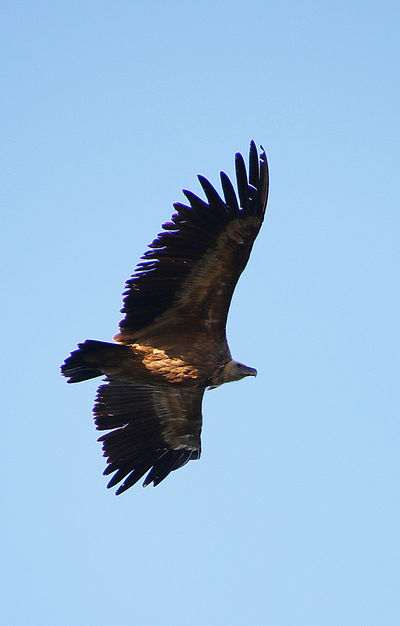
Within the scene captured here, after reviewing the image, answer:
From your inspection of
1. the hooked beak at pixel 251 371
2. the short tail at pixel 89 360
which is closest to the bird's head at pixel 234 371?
the hooked beak at pixel 251 371

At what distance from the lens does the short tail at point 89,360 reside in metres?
9.85

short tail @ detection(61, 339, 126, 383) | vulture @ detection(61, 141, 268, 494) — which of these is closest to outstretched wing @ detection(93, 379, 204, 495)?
vulture @ detection(61, 141, 268, 494)

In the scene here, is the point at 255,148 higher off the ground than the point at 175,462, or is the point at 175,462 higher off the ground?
the point at 255,148

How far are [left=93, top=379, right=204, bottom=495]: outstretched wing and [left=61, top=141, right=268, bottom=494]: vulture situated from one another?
11 mm

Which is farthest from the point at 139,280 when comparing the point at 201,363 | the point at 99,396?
the point at 99,396

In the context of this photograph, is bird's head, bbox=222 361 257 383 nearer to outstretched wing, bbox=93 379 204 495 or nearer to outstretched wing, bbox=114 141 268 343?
outstretched wing, bbox=114 141 268 343

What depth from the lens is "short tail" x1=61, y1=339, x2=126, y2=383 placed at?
388 inches

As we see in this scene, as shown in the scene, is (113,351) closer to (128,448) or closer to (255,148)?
(128,448)

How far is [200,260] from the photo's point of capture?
9.78 meters

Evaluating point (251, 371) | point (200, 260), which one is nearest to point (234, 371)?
point (251, 371)

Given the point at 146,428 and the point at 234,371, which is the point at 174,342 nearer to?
the point at 234,371

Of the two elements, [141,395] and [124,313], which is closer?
[124,313]

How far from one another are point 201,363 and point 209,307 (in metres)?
0.60

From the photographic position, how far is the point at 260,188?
30.5 feet
